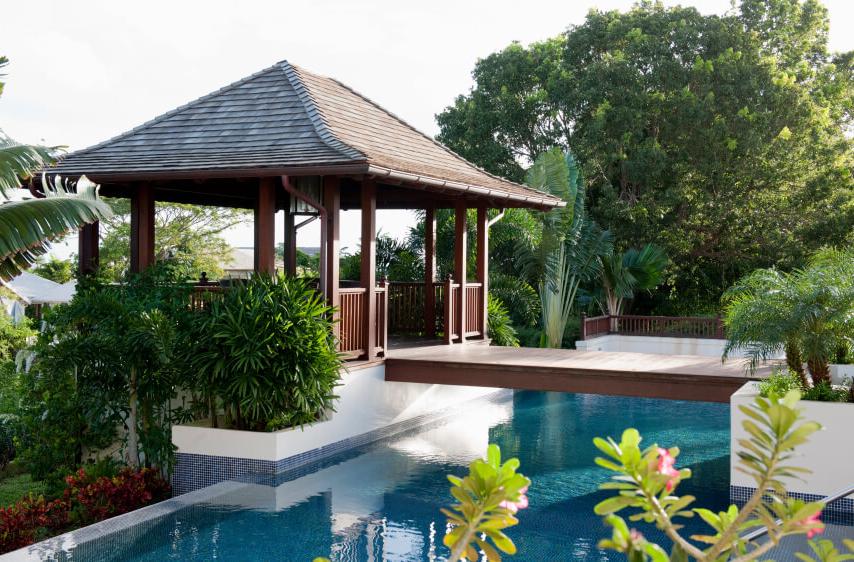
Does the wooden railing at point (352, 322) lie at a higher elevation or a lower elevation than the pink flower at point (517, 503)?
higher

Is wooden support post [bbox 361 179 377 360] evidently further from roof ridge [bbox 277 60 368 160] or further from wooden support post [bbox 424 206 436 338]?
wooden support post [bbox 424 206 436 338]

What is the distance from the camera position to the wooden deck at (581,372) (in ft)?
33.6

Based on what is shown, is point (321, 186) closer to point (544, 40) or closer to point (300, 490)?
point (300, 490)

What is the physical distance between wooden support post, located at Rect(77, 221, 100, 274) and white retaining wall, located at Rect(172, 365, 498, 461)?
3.40 metres

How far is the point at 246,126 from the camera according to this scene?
11977 millimetres

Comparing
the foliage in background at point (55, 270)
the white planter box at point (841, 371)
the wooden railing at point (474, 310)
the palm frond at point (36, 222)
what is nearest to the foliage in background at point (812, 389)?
the white planter box at point (841, 371)

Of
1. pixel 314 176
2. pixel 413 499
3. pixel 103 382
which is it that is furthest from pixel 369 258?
pixel 413 499

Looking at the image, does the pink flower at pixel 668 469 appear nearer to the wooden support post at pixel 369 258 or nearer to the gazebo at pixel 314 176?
the gazebo at pixel 314 176

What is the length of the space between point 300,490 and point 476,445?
3043mm

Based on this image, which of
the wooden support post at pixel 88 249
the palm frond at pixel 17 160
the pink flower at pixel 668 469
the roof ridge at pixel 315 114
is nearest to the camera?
the pink flower at pixel 668 469

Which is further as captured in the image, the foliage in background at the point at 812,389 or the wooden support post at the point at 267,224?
the wooden support post at the point at 267,224

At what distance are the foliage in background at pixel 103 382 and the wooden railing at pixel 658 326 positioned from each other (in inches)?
556

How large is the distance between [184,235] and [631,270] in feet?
62.8

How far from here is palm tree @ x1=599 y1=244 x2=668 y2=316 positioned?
23.1m
